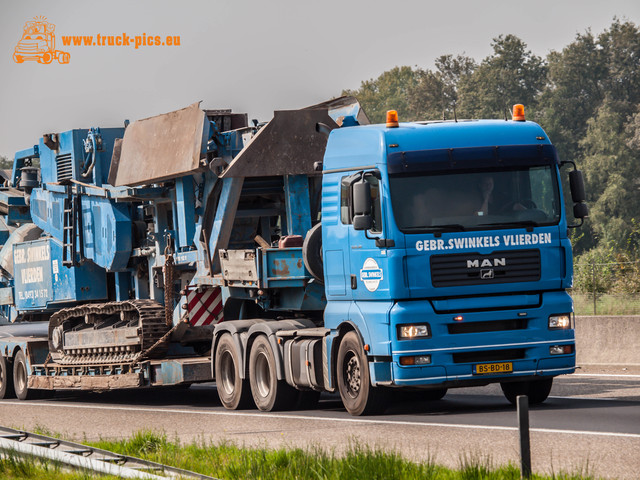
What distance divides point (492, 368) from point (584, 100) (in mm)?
71926

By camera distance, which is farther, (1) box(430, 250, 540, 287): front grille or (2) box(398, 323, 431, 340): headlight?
(1) box(430, 250, 540, 287): front grille

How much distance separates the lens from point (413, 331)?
45.1 feet

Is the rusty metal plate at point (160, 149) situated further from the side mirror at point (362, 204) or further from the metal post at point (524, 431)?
the metal post at point (524, 431)

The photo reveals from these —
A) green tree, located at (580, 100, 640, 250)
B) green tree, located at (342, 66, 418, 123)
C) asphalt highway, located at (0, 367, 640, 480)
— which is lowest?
asphalt highway, located at (0, 367, 640, 480)

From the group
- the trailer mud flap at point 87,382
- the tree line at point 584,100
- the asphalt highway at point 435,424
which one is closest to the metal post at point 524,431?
the asphalt highway at point 435,424

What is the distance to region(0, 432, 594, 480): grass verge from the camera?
343 inches

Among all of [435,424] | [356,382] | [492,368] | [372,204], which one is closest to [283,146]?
[372,204]

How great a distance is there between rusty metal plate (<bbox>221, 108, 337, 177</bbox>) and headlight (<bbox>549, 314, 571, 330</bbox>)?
443cm

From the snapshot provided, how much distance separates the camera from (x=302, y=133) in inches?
674

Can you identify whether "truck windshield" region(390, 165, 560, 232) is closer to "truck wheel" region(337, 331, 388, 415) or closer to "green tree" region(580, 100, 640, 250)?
"truck wheel" region(337, 331, 388, 415)

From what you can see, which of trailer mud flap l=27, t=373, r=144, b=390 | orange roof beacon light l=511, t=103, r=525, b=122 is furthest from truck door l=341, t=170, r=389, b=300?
trailer mud flap l=27, t=373, r=144, b=390

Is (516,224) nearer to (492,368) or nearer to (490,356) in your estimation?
(490,356)

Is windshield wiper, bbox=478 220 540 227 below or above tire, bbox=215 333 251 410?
above

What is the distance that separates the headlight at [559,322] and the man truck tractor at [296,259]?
31 millimetres
